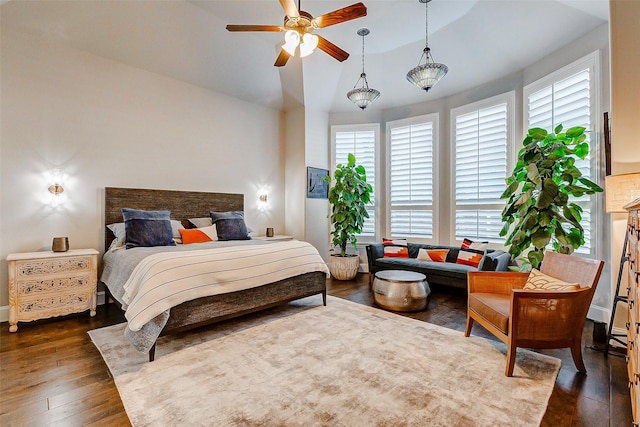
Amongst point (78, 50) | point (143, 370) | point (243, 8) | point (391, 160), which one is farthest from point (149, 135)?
point (391, 160)

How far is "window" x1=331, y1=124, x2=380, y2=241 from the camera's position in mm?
6012

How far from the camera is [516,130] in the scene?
4.37 m

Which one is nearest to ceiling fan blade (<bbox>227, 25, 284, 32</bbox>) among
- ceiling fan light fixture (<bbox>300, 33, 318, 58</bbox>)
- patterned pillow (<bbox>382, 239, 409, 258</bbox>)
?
ceiling fan light fixture (<bbox>300, 33, 318, 58</bbox>)

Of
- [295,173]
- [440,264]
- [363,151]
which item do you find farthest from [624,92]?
[295,173]

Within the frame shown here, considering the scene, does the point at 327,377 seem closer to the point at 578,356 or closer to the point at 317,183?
the point at 578,356

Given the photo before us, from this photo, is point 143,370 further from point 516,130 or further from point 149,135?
point 516,130

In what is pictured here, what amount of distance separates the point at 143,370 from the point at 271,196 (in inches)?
158

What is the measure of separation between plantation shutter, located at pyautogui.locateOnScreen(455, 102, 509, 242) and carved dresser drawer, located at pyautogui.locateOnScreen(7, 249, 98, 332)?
5.27 metres

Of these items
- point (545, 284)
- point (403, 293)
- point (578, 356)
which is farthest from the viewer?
point (403, 293)

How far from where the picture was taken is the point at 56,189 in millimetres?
3674

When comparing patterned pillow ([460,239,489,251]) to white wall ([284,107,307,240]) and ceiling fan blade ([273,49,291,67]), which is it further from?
ceiling fan blade ([273,49,291,67])

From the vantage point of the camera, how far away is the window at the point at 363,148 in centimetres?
601

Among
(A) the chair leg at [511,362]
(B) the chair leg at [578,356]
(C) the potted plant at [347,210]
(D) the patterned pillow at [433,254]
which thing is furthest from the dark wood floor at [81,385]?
(C) the potted plant at [347,210]

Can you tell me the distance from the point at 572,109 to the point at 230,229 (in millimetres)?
4640
